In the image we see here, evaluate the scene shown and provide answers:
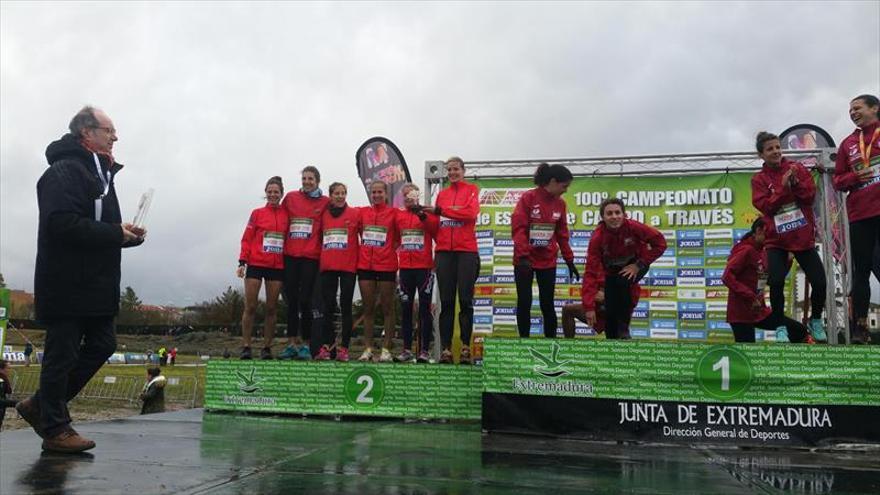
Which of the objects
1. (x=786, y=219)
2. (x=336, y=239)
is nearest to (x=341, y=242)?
(x=336, y=239)

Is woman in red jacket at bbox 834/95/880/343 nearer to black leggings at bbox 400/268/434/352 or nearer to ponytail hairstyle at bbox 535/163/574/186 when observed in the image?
ponytail hairstyle at bbox 535/163/574/186

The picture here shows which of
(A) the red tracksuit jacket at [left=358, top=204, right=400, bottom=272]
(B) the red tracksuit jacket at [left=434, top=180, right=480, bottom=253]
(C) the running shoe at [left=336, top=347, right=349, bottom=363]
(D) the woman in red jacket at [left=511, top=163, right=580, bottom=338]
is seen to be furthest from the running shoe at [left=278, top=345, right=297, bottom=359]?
(D) the woman in red jacket at [left=511, top=163, right=580, bottom=338]

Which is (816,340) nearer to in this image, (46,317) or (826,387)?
(826,387)

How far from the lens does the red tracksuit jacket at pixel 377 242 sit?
698 centimetres

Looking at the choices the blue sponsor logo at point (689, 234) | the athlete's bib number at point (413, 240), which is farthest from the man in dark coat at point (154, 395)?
the blue sponsor logo at point (689, 234)

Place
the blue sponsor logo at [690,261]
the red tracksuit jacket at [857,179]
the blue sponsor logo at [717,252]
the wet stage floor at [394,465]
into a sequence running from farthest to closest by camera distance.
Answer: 1. the blue sponsor logo at [690,261]
2. the blue sponsor logo at [717,252]
3. the red tracksuit jacket at [857,179]
4. the wet stage floor at [394,465]

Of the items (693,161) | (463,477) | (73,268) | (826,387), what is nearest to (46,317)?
(73,268)

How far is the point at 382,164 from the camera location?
10.1 m

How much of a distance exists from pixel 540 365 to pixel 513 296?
4151 millimetres

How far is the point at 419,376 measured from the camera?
5988 millimetres

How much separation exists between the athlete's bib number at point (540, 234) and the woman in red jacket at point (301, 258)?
2371 mm

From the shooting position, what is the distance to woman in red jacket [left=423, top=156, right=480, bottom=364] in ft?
21.6

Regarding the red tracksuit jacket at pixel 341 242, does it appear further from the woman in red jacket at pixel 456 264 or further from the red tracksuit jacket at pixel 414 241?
the woman in red jacket at pixel 456 264

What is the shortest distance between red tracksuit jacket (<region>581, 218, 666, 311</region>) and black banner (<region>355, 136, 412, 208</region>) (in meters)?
4.58
